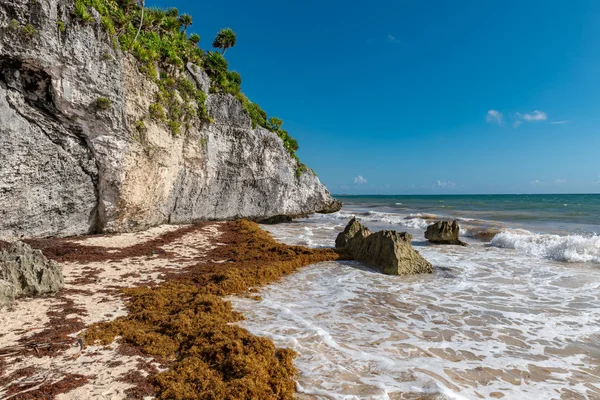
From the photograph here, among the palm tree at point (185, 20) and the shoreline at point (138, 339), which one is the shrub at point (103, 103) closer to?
the shoreline at point (138, 339)

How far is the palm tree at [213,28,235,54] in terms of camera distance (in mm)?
26719

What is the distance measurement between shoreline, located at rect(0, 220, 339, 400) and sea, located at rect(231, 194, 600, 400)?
684 mm

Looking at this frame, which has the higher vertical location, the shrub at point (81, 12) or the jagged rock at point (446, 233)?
the shrub at point (81, 12)

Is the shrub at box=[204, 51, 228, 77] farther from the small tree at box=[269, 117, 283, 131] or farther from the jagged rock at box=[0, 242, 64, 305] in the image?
the jagged rock at box=[0, 242, 64, 305]

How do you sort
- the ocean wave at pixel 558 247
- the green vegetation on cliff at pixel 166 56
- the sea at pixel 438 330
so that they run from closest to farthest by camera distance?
1. the sea at pixel 438 330
2. the ocean wave at pixel 558 247
3. the green vegetation on cliff at pixel 166 56

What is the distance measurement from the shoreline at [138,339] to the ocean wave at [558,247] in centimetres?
1229

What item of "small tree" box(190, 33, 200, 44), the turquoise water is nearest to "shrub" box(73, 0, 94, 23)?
"small tree" box(190, 33, 200, 44)

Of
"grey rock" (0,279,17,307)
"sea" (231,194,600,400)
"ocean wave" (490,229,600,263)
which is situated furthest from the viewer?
"ocean wave" (490,229,600,263)

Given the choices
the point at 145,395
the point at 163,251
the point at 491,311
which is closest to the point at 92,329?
the point at 145,395

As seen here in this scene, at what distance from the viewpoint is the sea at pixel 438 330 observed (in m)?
4.49

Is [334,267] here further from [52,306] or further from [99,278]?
[52,306]

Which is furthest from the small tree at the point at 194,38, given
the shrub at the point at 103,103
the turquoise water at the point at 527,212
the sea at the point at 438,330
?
the turquoise water at the point at 527,212

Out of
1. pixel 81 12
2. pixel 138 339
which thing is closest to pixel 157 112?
pixel 81 12

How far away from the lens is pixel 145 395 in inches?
152
